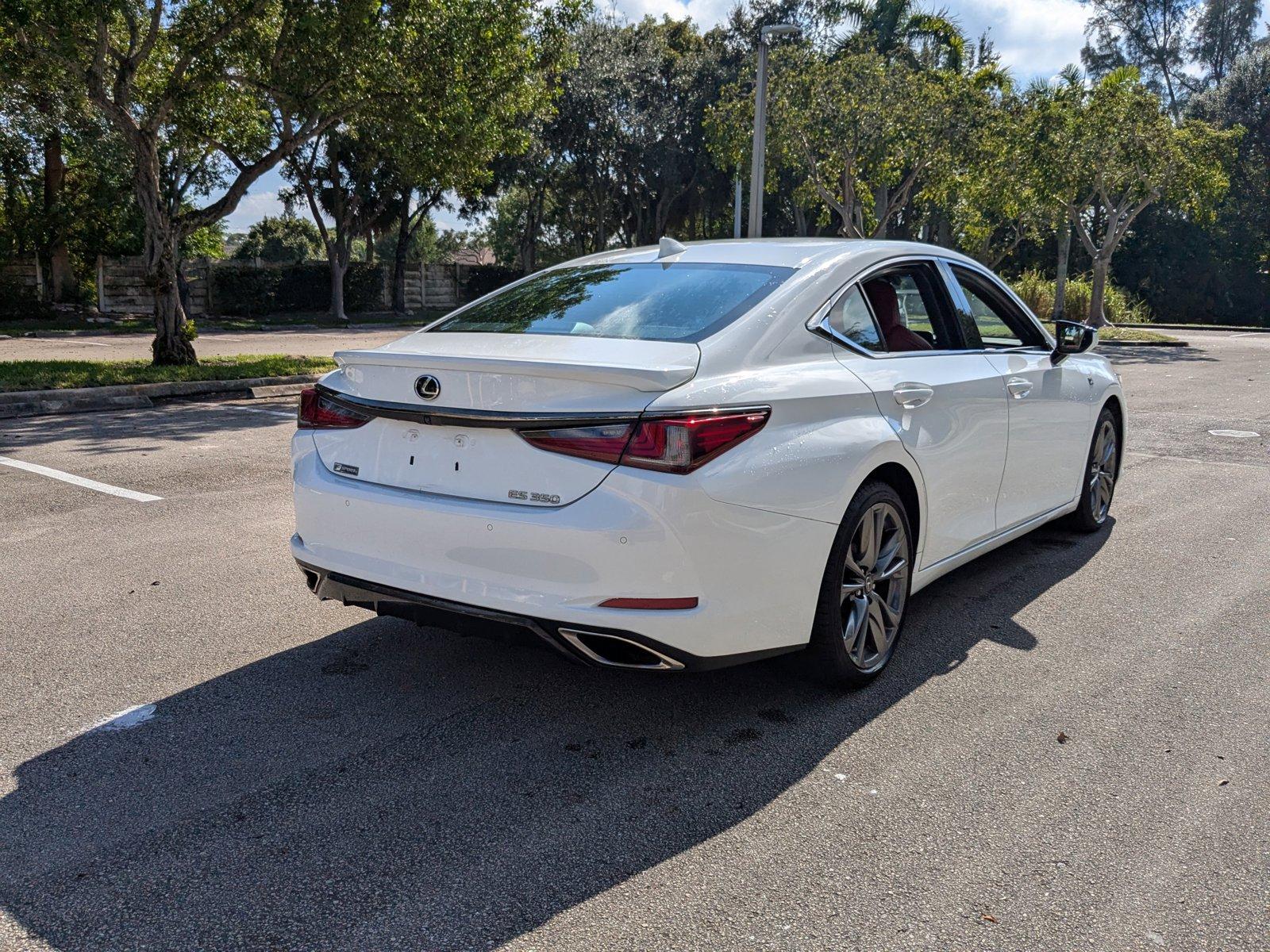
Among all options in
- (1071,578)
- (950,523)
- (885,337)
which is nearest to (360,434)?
(885,337)

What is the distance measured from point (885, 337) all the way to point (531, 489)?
1786mm

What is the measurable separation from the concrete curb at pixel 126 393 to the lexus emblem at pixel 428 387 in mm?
9812

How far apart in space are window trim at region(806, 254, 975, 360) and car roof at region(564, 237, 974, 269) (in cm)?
3

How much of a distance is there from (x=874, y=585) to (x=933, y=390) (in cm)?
84

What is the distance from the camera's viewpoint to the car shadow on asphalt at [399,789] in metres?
2.62

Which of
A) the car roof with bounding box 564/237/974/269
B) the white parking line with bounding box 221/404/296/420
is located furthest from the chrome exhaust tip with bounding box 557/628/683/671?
the white parking line with bounding box 221/404/296/420

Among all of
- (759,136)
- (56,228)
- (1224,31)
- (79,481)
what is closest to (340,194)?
(56,228)

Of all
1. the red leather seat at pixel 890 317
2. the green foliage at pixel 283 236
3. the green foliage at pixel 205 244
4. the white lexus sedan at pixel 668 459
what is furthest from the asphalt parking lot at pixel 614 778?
the green foliage at pixel 283 236

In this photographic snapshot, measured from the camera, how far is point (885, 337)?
436 cm

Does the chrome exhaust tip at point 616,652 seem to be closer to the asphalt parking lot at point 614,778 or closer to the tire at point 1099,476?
the asphalt parking lot at point 614,778

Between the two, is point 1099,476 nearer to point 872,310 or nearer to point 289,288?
point 872,310

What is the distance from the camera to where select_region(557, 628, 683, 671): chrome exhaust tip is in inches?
128

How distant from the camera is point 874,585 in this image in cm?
402

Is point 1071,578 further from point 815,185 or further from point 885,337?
point 815,185
